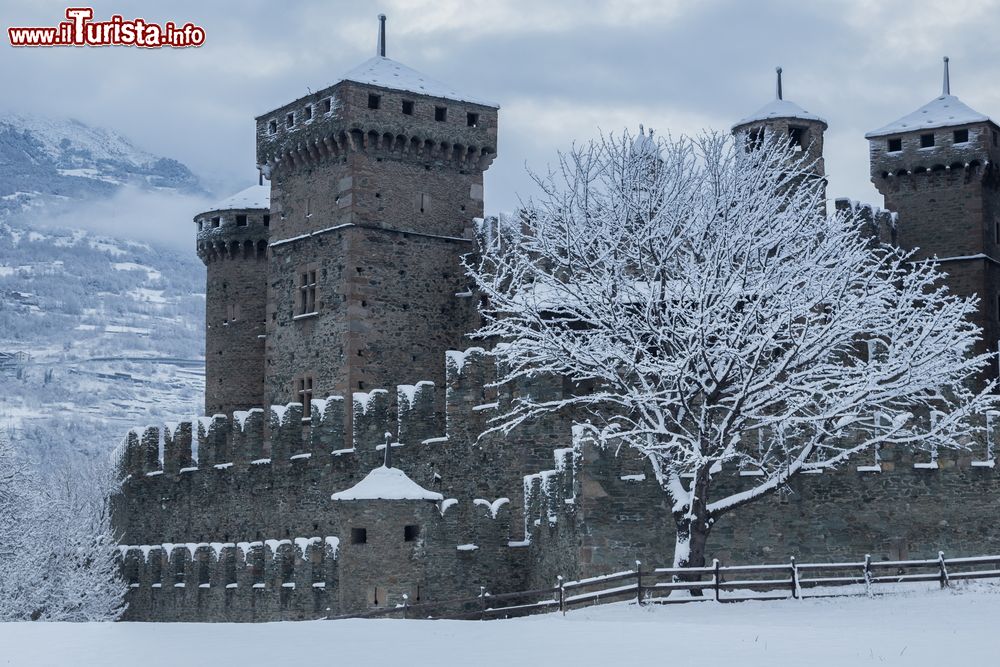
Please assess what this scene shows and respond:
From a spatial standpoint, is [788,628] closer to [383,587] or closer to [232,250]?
[383,587]

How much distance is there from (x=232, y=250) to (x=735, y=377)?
1065 inches

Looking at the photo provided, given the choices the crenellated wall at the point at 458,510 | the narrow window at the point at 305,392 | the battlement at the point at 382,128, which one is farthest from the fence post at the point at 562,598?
the battlement at the point at 382,128

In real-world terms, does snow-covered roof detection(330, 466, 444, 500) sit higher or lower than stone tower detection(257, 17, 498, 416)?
lower

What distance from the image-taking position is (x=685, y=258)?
114 feet

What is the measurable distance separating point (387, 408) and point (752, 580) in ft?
40.5

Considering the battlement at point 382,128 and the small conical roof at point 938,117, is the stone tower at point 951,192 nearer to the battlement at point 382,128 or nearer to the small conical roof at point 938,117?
the small conical roof at point 938,117

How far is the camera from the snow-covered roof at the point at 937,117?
2004 inches

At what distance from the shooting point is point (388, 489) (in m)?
37.1

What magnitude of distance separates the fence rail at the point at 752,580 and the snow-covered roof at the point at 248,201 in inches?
1001

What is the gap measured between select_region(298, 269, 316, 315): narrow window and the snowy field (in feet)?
60.5

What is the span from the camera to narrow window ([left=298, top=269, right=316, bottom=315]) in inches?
1913

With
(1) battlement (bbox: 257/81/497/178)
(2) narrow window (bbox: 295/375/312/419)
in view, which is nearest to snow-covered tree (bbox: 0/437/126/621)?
(2) narrow window (bbox: 295/375/312/419)

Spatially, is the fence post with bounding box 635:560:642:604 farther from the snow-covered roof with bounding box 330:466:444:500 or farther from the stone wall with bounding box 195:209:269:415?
the stone wall with bounding box 195:209:269:415

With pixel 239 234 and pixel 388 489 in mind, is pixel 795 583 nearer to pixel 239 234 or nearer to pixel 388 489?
pixel 388 489
